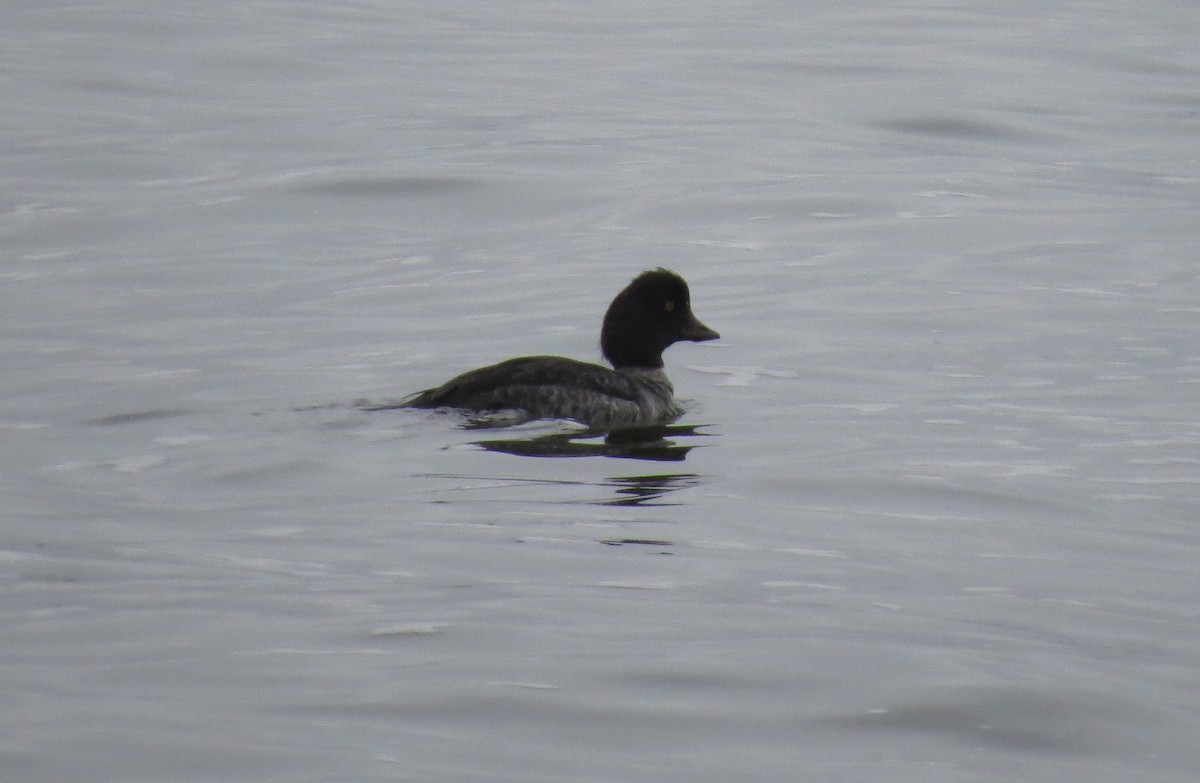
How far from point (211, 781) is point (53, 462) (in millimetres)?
4628

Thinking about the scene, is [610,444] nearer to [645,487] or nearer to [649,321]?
[645,487]

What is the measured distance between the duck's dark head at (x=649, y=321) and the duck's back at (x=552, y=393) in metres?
0.87

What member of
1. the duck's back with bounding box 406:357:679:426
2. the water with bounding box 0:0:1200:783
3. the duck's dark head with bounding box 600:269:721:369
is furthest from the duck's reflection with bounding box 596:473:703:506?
the duck's dark head with bounding box 600:269:721:369

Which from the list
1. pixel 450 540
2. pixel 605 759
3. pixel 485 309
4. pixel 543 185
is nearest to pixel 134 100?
pixel 543 185

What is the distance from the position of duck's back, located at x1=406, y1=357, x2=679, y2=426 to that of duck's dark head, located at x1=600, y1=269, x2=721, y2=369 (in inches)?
34.4

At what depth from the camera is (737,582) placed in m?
8.16

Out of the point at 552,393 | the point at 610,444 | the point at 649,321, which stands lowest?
the point at 610,444

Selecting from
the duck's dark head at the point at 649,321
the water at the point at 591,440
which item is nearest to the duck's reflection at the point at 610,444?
the water at the point at 591,440

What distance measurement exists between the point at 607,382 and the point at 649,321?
1.25m

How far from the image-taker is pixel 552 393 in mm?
11188

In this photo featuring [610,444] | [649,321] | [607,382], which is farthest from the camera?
[649,321]

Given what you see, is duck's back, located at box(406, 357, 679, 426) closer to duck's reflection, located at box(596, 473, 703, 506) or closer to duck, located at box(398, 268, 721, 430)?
duck, located at box(398, 268, 721, 430)

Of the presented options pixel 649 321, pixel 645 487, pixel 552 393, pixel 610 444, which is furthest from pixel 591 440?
pixel 649 321

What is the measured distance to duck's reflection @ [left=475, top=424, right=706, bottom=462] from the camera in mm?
10648
